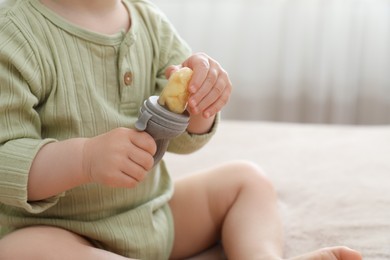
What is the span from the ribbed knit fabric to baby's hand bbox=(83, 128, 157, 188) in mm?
67

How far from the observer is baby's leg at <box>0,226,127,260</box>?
2.36ft

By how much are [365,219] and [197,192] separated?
26 cm

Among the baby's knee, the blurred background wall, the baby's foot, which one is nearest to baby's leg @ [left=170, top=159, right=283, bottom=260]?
the baby's knee

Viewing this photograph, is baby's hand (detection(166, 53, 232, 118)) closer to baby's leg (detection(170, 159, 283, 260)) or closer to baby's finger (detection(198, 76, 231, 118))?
baby's finger (detection(198, 76, 231, 118))

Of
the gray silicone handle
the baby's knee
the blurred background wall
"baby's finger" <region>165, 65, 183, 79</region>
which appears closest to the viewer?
the gray silicone handle

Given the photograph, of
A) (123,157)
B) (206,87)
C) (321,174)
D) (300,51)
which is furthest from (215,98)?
(300,51)

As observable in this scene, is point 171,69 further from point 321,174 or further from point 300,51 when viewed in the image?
point 300,51

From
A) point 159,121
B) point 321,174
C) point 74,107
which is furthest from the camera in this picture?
point 321,174

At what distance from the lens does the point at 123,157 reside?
0.68 meters

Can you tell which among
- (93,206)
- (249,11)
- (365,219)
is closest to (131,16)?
(93,206)

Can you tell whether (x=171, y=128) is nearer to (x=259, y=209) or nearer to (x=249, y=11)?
(x=259, y=209)

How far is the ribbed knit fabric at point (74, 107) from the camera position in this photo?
2.40 feet

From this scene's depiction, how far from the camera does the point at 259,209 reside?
894 mm

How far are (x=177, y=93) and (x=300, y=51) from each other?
1.21 metres
